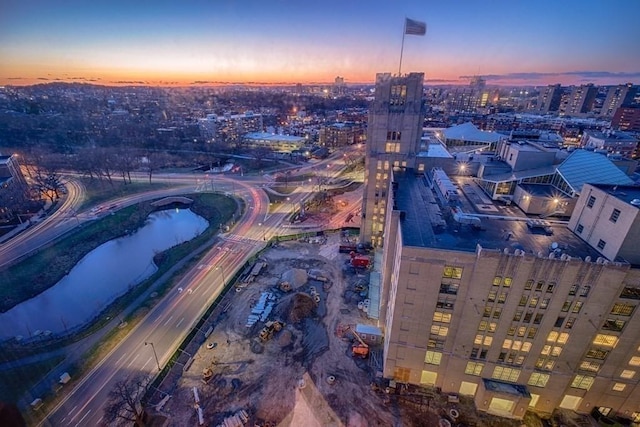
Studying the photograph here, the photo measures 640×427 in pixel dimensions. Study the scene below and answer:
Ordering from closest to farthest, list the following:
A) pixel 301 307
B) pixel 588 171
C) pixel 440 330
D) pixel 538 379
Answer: pixel 538 379
pixel 440 330
pixel 588 171
pixel 301 307

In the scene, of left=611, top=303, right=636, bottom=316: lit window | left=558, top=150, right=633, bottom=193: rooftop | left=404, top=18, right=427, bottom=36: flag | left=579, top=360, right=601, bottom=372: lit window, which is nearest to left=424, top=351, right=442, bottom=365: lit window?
left=579, top=360, right=601, bottom=372: lit window

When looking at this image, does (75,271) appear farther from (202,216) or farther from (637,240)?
(637,240)

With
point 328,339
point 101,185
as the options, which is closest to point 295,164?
point 101,185

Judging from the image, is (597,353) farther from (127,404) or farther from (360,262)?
(127,404)

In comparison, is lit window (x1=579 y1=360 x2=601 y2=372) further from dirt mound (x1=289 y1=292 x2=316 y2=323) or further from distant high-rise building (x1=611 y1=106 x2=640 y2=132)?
distant high-rise building (x1=611 y1=106 x2=640 y2=132)

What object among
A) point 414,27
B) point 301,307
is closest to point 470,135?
point 414,27

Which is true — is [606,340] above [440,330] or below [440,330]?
above

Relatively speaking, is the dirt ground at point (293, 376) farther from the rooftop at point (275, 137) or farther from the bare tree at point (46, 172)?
the rooftop at point (275, 137)
